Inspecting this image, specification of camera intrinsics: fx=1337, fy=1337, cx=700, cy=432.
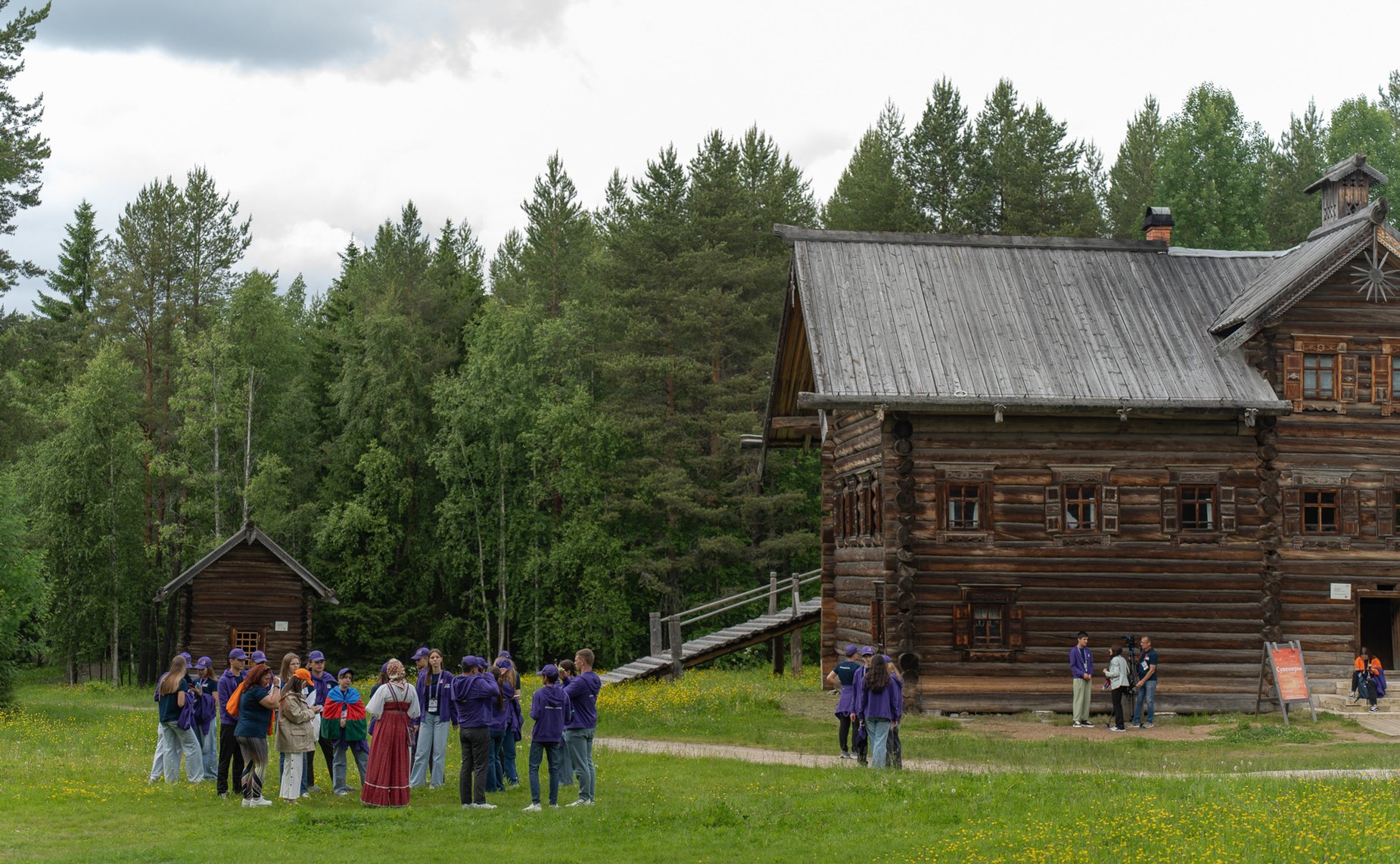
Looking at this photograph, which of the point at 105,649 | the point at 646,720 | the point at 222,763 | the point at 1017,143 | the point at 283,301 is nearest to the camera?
the point at 222,763

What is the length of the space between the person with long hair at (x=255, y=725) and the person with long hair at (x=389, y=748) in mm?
1223

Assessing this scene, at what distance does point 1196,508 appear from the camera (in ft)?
87.8

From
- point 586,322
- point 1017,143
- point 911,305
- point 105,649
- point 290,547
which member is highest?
point 1017,143

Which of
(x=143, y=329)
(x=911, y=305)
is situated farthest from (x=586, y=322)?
(x=911, y=305)

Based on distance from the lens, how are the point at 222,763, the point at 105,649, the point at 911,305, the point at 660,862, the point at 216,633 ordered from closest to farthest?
1. the point at 660,862
2. the point at 222,763
3. the point at 911,305
4. the point at 216,633
5. the point at 105,649

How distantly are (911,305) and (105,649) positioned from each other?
4010 cm

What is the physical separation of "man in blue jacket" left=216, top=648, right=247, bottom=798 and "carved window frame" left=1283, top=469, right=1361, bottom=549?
65.8ft

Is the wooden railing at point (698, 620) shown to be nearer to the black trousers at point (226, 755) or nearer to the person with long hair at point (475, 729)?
the person with long hair at point (475, 729)

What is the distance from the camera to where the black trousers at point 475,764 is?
1584cm

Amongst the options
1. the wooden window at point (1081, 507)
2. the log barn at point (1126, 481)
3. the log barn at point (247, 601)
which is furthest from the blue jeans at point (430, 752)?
the log barn at point (247, 601)

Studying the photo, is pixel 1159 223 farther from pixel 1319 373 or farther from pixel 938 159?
pixel 938 159

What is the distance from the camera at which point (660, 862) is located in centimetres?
1275

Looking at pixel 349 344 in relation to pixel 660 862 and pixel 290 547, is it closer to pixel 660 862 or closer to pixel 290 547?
pixel 290 547

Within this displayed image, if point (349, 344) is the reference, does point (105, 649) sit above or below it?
below
